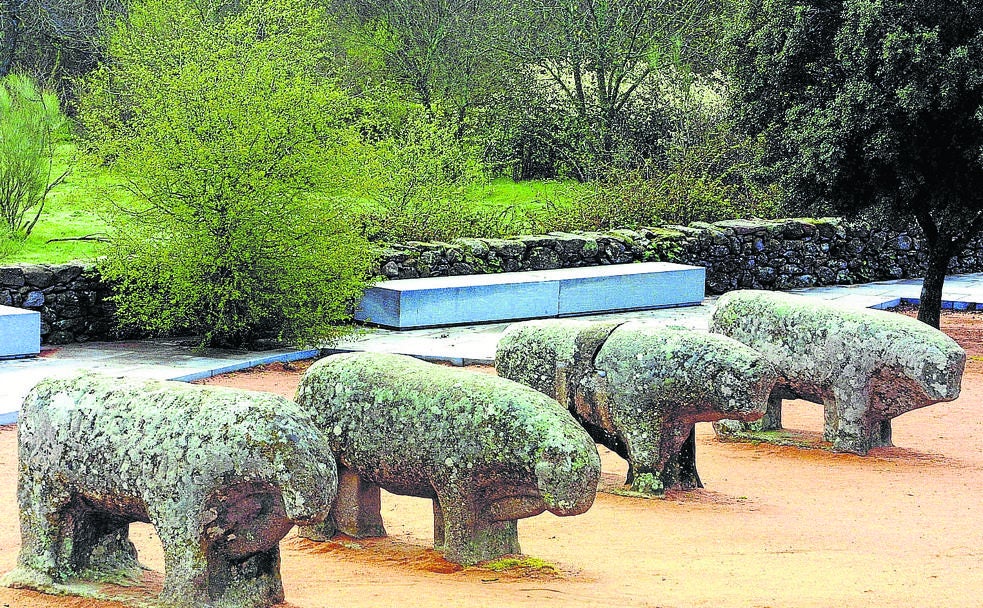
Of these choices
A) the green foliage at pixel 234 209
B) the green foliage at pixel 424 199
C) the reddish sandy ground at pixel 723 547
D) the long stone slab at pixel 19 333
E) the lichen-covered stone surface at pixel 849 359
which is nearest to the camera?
the reddish sandy ground at pixel 723 547

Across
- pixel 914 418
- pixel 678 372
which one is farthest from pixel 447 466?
pixel 914 418

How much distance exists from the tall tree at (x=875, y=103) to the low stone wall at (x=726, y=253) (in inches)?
154

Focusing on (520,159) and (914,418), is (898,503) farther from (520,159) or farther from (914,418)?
(520,159)

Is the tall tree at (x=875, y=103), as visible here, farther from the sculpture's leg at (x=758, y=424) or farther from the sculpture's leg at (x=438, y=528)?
the sculpture's leg at (x=438, y=528)

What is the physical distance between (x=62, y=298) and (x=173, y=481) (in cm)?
1004

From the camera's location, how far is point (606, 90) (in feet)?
103

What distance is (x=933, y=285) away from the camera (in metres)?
16.4

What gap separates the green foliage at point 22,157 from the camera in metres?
20.4

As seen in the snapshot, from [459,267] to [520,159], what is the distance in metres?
15.4

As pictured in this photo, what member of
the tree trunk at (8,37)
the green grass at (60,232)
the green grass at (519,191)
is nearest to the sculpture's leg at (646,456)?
the green grass at (60,232)

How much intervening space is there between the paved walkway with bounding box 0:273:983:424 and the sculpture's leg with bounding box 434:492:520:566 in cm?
588

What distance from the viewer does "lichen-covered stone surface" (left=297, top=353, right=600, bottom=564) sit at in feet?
20.0

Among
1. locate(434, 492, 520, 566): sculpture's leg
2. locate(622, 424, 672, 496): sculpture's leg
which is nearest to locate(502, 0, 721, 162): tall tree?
locate(622, 424, 672, 496): sculpture's leg

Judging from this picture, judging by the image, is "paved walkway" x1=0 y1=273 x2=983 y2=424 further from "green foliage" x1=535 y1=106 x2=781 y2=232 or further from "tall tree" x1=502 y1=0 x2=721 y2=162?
"tall tree" x1=502 y1=0 x2=721 y2=162
